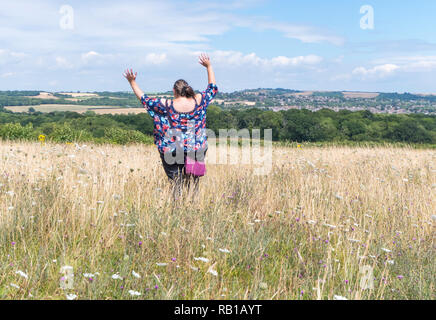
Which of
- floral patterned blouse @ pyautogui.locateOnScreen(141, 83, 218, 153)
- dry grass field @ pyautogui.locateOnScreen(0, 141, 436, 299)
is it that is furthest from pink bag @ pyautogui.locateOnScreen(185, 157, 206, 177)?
dry grass field @ pyautogui.locateOnScreen(0, 141, 436, 299)

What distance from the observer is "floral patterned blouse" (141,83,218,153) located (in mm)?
4891

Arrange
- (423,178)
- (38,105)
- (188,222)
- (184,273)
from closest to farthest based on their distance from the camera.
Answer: (184,273) → (188,222) → (423,178) → (38,105)

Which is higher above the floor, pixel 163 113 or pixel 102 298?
pixel 163 113

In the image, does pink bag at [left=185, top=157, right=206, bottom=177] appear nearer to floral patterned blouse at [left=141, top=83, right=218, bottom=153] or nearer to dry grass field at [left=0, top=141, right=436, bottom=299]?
floral patterned blouse at [left=141, top=83, right=218, bottom=153]

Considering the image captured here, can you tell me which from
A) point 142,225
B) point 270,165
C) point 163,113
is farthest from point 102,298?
point 270,165

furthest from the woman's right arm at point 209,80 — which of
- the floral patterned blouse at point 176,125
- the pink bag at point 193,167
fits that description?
the pink bag at point 193,167

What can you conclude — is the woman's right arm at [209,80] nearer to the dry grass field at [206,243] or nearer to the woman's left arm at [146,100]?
the woman's left arm at [146,100]

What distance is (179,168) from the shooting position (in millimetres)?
5184

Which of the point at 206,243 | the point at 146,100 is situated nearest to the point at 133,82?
the point at 146,100

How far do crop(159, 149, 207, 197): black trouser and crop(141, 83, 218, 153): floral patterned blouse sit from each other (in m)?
0.09

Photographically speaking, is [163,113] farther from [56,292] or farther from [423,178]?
[423,178]

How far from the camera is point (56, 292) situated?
2682mm
